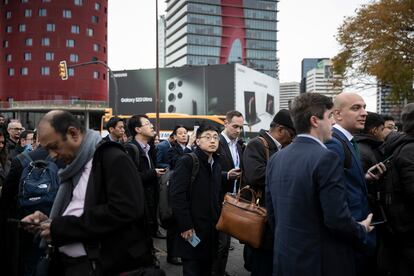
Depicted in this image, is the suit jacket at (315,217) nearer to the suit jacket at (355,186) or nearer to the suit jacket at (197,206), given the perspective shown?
the suit jacket at (355,186)

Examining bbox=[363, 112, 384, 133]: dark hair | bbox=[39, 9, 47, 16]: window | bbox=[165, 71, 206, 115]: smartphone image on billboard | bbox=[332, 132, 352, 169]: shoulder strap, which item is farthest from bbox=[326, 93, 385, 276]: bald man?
bbox=[39, 9, 47, 16]: window

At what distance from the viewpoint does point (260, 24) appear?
139250 millimetres

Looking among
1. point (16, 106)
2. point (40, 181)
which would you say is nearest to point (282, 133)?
point (40, 181)

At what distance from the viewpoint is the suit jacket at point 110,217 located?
8.04 feet

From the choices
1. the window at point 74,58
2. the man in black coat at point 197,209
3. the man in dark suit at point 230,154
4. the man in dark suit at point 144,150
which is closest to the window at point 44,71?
the window at point 74,58

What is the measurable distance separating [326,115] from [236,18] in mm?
139556

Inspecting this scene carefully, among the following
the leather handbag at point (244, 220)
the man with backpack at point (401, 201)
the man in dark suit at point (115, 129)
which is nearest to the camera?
the man with backpack at point (401, 201)

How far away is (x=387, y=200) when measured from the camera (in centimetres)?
361

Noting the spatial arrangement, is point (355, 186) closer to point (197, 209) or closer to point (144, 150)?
point (197, 209)

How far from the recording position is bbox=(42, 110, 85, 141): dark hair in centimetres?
264

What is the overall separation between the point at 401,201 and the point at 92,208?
2.57 meters

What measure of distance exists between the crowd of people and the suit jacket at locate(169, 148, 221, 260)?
1cm

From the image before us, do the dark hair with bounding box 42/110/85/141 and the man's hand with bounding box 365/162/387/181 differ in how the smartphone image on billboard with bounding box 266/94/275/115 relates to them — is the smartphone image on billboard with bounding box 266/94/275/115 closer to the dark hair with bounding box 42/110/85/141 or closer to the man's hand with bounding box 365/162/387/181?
the man's hand with bounding box 365/162/387/181

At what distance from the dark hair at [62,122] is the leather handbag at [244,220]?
1.84m
